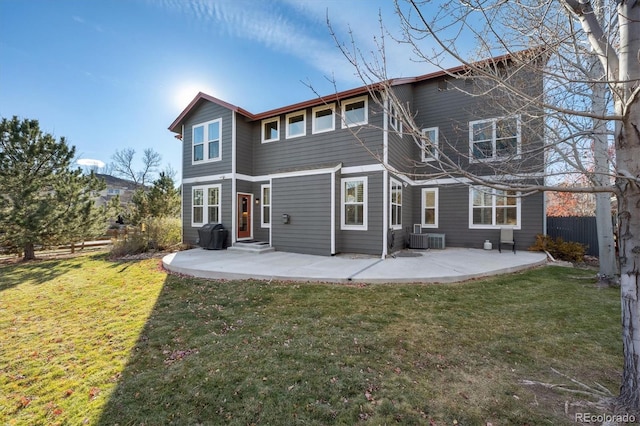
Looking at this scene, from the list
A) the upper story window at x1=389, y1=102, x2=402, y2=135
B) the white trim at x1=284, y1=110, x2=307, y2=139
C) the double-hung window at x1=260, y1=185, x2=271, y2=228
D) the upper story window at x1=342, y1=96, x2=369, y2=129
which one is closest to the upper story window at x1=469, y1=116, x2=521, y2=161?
the upper story window at x1=389, y1=102, x2=402, y2=135

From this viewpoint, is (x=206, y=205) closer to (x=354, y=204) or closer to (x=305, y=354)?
(x=354, y=204)

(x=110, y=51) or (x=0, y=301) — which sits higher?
(x=110, y=51)

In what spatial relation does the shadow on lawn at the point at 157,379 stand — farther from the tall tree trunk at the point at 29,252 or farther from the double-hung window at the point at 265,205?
the tall tree trunk at the point at 29,252

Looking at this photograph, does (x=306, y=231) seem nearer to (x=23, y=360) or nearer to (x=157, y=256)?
(x=157, y=256)

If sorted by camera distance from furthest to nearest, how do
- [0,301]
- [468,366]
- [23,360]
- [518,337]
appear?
[0,301]
[518,337]
[23,360]
[468,366]

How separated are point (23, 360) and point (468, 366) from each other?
495 centimetres

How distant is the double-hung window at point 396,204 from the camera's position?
30.4 feet

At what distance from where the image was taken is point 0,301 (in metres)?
5.24

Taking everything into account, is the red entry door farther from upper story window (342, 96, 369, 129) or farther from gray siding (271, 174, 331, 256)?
upper story window (342, 96, 369, 129)

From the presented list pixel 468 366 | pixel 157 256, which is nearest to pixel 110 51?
pixel 157 256

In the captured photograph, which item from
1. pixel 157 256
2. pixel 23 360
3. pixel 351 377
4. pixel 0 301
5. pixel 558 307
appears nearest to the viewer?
pixel 351 377

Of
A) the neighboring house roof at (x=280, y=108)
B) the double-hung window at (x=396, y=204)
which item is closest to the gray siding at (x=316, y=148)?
the neighboring house roof at (x=280, y=108)

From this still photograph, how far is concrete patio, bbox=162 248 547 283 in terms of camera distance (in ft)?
20.1

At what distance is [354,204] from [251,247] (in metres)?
4.11
